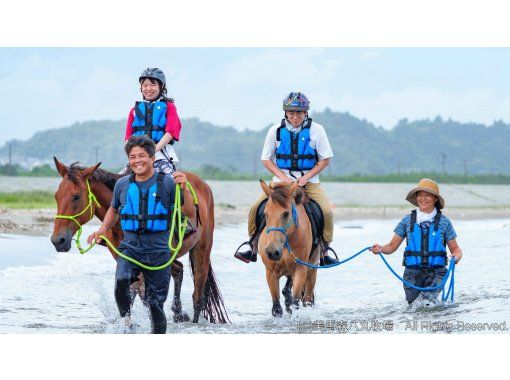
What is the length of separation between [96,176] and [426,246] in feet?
10.2

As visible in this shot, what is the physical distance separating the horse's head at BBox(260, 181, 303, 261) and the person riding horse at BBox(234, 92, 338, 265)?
673mm

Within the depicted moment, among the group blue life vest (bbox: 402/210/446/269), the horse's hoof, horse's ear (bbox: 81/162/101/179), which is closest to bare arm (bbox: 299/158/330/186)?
blue life vest (bbox: 402/210/446/269)

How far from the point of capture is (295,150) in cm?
970

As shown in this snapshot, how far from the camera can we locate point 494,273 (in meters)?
14.6

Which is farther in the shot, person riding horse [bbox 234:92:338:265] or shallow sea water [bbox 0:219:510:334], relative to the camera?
person riding horse [bbox 234:92:338:265]

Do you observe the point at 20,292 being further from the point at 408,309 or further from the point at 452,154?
the point at 452,154

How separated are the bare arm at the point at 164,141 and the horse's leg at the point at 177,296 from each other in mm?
1393

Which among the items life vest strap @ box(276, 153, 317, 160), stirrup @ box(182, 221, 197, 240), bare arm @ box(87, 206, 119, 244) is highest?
life vest strap @ box(276, 153, 317, 160)

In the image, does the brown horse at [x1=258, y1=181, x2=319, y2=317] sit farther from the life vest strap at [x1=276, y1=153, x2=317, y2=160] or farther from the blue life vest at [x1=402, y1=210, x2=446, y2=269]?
the blue life vest at [x1=402, y1=210, x2=446, y2=269]

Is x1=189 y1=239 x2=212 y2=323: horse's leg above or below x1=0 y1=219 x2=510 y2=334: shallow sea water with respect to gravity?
above

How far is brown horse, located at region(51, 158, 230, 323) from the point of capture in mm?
8336

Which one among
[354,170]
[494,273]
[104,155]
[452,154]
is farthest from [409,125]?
[494,273]

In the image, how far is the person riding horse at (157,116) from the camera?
9.14 meters

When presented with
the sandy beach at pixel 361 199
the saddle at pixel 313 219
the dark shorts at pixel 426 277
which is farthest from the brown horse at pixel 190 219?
the sandy beach at pixel 361 199
